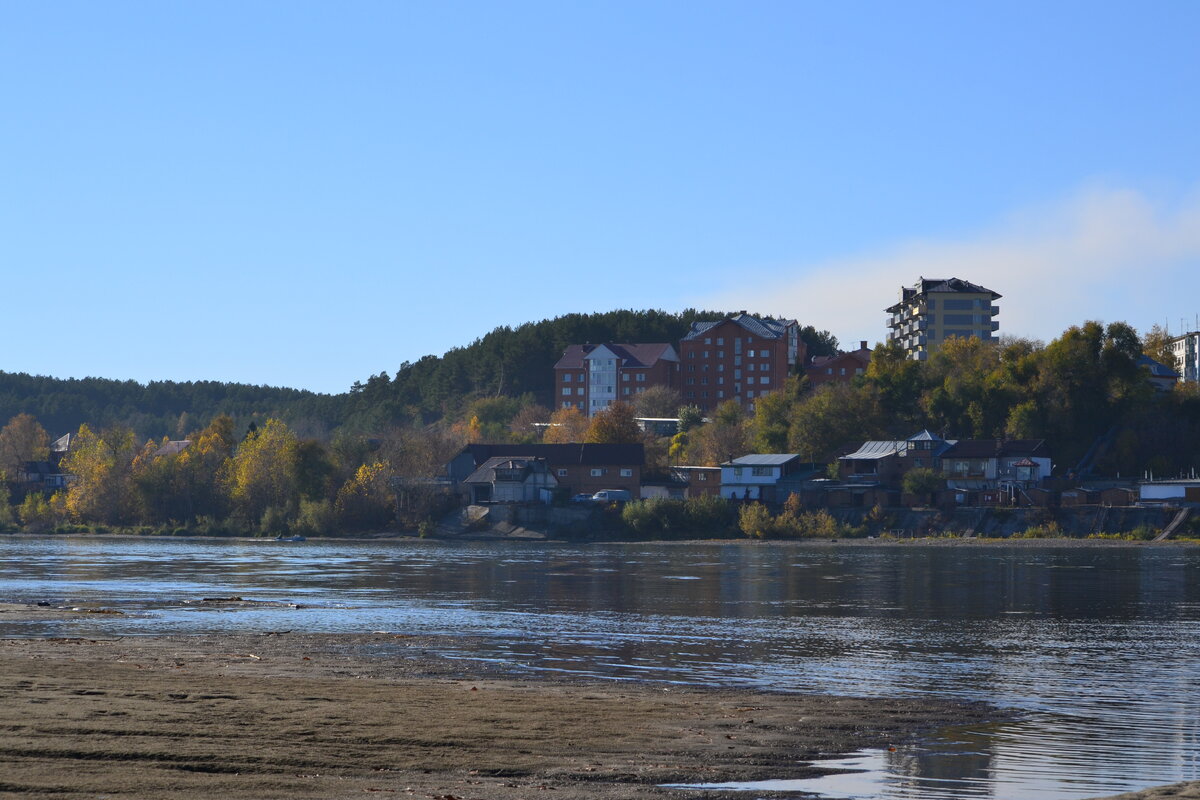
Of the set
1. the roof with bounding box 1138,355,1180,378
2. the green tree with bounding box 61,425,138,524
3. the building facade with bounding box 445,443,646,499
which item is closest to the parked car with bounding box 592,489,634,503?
the building facade with bounding box 445,443,646,499

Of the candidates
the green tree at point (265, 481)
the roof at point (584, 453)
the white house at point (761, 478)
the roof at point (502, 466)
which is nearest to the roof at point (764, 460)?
the white house at point (761, 478)

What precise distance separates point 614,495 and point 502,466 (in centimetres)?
1045

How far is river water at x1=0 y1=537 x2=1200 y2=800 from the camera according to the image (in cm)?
1817

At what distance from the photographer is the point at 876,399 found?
12700 centimetres

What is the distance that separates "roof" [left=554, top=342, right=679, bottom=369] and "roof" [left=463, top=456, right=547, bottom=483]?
58372mm

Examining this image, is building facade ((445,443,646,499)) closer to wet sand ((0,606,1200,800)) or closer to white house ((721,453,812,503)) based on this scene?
white house ((721,453,812,503))

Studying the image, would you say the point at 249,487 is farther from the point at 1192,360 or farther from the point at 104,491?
the point at 1192,360

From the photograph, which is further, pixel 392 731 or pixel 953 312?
pixel 953 312

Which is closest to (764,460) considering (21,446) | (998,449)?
(998,449)

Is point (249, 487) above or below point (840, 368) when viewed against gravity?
below

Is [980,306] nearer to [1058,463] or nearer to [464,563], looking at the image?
[1058,463]

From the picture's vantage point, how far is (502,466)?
4744 inches

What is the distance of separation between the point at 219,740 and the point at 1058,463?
4403 inches

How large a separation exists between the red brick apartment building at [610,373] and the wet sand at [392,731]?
502ft
